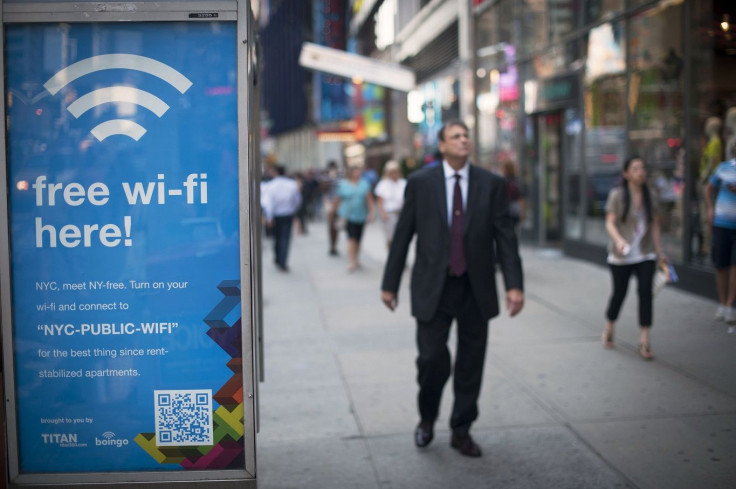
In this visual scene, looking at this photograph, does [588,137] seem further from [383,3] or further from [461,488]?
[383,3]

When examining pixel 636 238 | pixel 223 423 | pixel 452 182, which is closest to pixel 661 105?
pixel 636 238

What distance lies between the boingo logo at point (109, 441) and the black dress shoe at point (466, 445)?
2.12 meters

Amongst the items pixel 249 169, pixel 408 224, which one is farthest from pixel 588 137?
pixel 249 169

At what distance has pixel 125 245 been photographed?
12.7 feet

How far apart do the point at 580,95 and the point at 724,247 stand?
6.60 metres

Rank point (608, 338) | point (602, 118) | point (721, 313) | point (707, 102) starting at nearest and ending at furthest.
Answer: point (608, 338) < point (721, 313) < point (707, 102) < point (602, 118)

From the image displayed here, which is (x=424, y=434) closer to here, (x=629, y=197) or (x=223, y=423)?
(x=223, y=423)

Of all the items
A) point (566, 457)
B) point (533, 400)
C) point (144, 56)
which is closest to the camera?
point (144, 56)

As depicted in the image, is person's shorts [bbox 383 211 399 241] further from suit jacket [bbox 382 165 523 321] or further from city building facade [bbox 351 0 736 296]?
suit jacket [bbox 382 165 523 321]

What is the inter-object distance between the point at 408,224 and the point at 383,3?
3290 centimetres

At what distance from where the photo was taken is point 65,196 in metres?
3.82

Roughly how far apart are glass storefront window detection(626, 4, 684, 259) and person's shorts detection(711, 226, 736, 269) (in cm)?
234

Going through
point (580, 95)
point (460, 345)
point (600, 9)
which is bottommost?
point (460, 345)

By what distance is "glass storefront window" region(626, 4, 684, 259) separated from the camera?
36.6 feet
